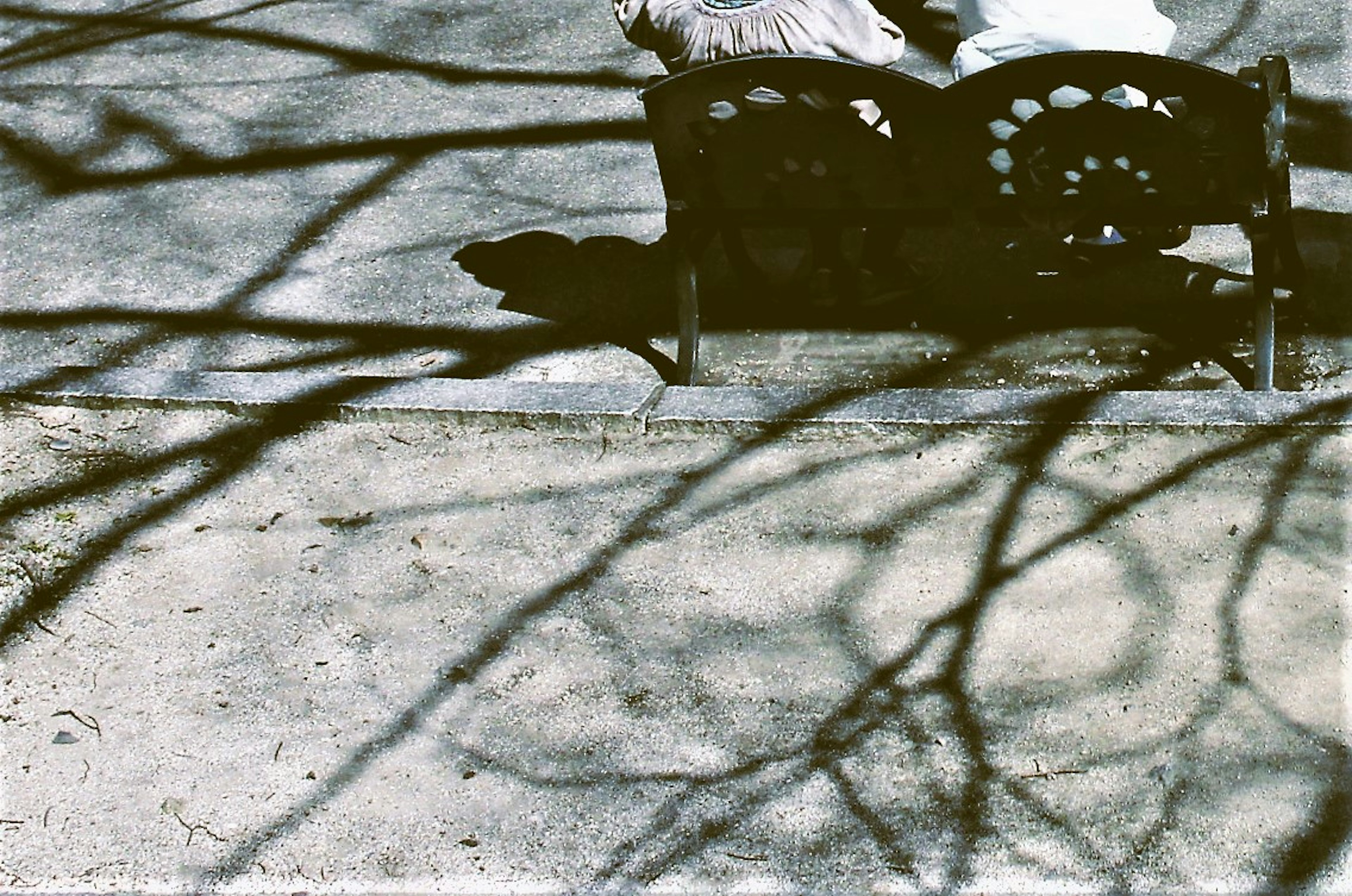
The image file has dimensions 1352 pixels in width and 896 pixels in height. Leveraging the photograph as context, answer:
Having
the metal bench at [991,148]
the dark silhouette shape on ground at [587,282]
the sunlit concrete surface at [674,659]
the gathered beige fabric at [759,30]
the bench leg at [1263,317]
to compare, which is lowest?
the sunlit concrete surface at [674,659]

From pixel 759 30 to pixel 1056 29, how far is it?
0.95 meters

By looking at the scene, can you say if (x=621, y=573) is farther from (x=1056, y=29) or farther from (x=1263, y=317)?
(x=1056, y=29)

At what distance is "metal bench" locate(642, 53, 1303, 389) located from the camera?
482cm

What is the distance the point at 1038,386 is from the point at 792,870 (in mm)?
2283

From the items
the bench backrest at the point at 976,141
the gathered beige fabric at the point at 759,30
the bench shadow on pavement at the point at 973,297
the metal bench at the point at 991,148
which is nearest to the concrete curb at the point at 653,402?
the metal bench at the point at 991,148

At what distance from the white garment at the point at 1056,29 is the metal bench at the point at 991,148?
7.9 inches

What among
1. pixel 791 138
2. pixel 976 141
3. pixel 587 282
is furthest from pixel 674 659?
pixel 587 282

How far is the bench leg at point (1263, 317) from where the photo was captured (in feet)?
16.9

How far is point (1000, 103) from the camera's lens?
4.90m

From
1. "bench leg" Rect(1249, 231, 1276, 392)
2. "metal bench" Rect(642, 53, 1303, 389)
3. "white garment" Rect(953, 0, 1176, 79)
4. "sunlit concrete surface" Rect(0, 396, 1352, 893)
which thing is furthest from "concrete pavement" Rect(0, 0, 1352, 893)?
"white garment" Rect(953, 0, 1176, 79)

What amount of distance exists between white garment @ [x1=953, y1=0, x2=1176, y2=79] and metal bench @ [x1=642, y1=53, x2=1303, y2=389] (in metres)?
0.20

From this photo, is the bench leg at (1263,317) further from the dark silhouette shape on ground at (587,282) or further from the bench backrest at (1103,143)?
the dark silhouette shape on ground at (587,282)

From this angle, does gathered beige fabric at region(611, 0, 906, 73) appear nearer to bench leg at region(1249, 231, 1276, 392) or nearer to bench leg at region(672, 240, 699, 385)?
bench leg at region(672, 240, 699, 385)

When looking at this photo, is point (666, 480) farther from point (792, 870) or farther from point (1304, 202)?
point (1304, 202)
